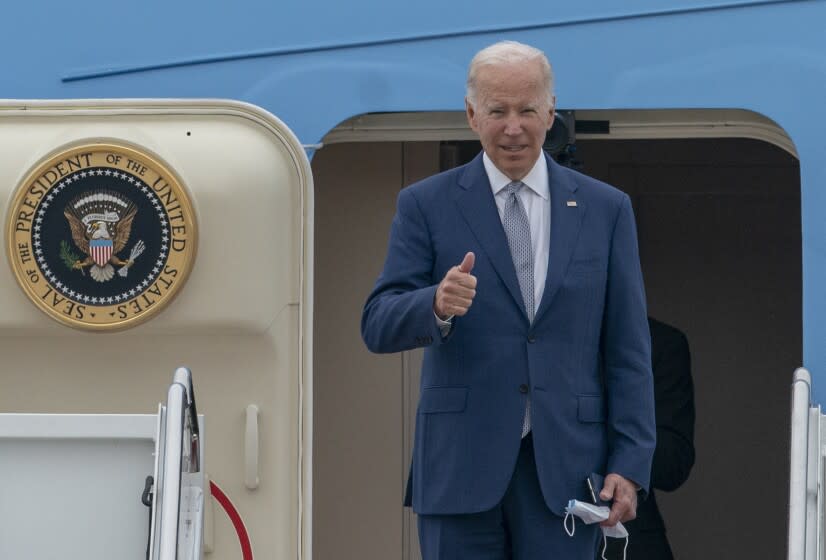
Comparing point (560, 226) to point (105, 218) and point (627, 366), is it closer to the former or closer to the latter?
point (627, 366)

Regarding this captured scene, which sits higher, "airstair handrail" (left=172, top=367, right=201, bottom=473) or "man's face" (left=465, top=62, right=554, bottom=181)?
"man's face" (left=465, top=62, right=554, bottom=181)

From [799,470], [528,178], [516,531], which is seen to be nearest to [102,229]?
[528,178]

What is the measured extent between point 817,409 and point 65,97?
1.79 m

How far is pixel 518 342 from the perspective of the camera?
2938 millimetres

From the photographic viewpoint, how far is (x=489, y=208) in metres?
3.00

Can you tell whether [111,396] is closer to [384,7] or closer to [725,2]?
[384,7]

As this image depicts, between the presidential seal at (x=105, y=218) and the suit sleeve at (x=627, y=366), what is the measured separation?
905 millimetres

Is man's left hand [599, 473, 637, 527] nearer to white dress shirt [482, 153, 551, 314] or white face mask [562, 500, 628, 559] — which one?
white face mask [562, 500, 628, 559]

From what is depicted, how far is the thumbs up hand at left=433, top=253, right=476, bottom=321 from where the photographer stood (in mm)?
2688

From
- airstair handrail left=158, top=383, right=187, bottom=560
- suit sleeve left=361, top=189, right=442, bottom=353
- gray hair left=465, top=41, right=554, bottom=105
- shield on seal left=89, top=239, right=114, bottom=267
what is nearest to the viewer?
airstair handrail left=158, top=383, right=187, bottom=560

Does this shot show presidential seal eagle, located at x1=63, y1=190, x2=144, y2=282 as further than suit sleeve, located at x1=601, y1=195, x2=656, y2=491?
Yes

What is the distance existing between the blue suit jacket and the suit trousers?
32mm

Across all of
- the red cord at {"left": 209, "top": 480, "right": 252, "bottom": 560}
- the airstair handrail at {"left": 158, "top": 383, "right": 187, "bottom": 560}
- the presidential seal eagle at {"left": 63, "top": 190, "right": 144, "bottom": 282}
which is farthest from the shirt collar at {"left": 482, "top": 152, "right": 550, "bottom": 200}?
the red cord at {"left": 209, "top": 480, "right": 252, "bottom": 560}

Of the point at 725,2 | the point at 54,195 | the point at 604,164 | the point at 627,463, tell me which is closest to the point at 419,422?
the point at 627,463
